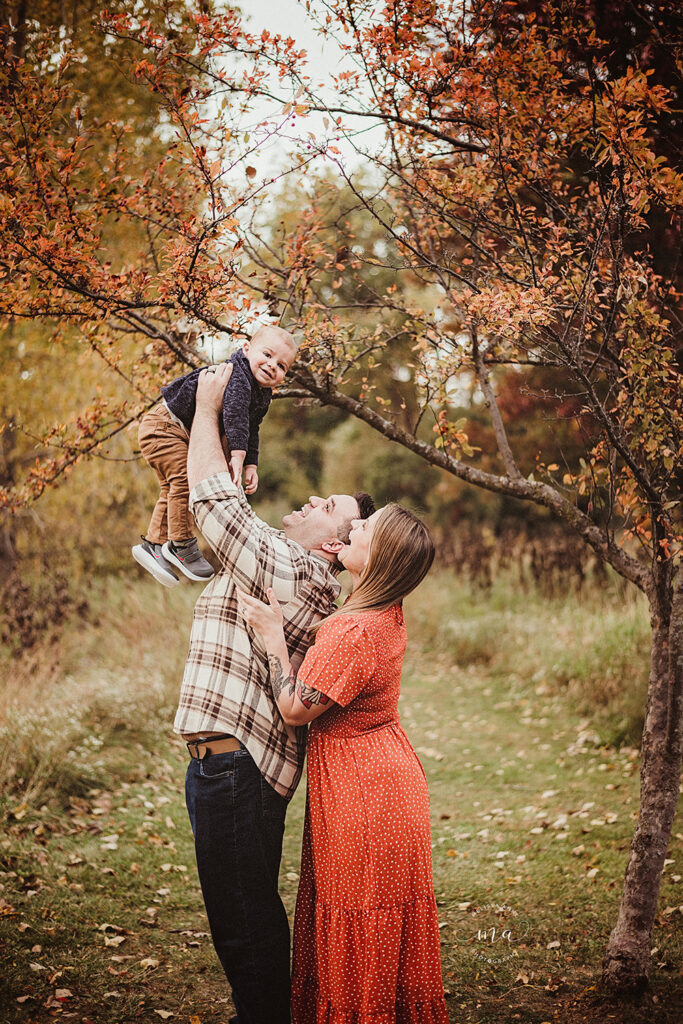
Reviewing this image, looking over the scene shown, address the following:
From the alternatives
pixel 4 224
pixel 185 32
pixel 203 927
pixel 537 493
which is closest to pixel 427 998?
pixel 537 493

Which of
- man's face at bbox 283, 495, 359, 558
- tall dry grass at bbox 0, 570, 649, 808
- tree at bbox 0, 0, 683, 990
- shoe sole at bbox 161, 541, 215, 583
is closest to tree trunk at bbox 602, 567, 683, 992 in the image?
tree at bbox 0, 0, 683, 990

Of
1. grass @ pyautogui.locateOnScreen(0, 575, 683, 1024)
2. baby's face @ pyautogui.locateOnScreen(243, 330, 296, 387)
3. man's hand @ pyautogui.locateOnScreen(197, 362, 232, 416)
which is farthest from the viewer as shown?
grass @ pyautogui.locateOnScreen(0, 575, 683, 1024)

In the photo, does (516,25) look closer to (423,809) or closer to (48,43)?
(48,43)

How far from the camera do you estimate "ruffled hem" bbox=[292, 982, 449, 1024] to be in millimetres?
2379

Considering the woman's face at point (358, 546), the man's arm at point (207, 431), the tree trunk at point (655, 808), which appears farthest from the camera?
the tree trunk at point (655, 808)

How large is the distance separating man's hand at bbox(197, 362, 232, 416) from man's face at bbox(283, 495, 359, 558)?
17.2 inches

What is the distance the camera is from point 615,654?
24.8ft

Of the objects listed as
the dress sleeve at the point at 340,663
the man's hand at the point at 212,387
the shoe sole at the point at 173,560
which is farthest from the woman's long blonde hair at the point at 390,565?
the shoe sole at the point at 173,560

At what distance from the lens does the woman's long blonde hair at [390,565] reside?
8.23 ft

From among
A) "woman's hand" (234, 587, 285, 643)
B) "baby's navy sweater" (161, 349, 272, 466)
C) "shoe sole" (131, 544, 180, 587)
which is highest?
"baby's navy sweater" (161, 349, 272, 466)

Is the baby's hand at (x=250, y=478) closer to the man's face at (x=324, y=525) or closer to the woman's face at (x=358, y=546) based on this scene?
the man's face at (x=324, y=525)

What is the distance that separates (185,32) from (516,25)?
151 centimetres

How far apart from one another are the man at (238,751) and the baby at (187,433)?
0.30 metres

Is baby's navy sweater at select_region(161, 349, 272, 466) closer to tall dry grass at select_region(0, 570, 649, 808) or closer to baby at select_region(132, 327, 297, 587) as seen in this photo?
baby at select_region(132, 327, 297, 587)
